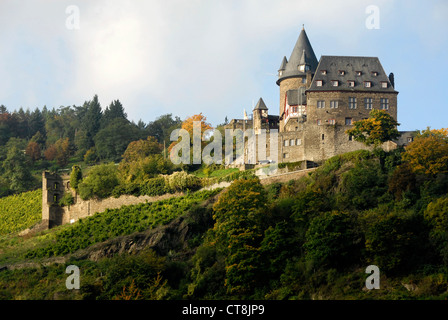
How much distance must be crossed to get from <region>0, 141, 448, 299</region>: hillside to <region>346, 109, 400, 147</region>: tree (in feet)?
6.98

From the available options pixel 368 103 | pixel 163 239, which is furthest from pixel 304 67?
pixel 163 239

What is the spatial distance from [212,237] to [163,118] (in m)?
58.8

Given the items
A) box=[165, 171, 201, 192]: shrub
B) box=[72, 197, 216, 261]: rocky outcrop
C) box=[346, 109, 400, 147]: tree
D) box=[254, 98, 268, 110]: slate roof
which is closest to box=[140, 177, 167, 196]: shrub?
box=[165, 171, 201, 192]: shrub

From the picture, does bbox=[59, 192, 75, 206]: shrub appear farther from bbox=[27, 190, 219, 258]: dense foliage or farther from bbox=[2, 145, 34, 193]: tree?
bbox=[2, 145, 34, 193]: tree

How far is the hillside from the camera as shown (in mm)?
45750

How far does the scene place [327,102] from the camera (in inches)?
2501

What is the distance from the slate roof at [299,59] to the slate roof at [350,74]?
11.9 feet

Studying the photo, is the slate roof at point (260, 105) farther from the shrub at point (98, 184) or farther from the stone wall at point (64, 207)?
the stone wall at point (64, 207)

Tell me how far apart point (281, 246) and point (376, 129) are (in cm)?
1457

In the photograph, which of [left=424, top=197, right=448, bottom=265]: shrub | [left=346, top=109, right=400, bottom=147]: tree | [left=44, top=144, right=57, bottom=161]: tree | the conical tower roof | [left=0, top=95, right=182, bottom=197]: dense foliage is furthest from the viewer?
[left=44, top=144, right=57, bottom=161]: tree

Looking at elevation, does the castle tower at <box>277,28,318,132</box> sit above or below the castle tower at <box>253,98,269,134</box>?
above

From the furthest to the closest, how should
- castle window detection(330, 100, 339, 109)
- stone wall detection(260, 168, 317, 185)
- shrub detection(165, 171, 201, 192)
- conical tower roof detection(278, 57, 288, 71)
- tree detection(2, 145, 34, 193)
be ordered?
1. tree detection(2, 145, 34, 193)
2. conical tower roof detection(278, 57, 288, 71)
3. castle window detection(330, 100, 339, 109)
4. shrub detection(165, 171, 201, 192)
5. stone wall detection(260, 168, 317, 185)

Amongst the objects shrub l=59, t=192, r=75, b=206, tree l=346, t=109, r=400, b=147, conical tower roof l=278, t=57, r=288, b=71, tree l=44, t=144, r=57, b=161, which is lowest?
shrub l=59, t=192, r=75, b=206
